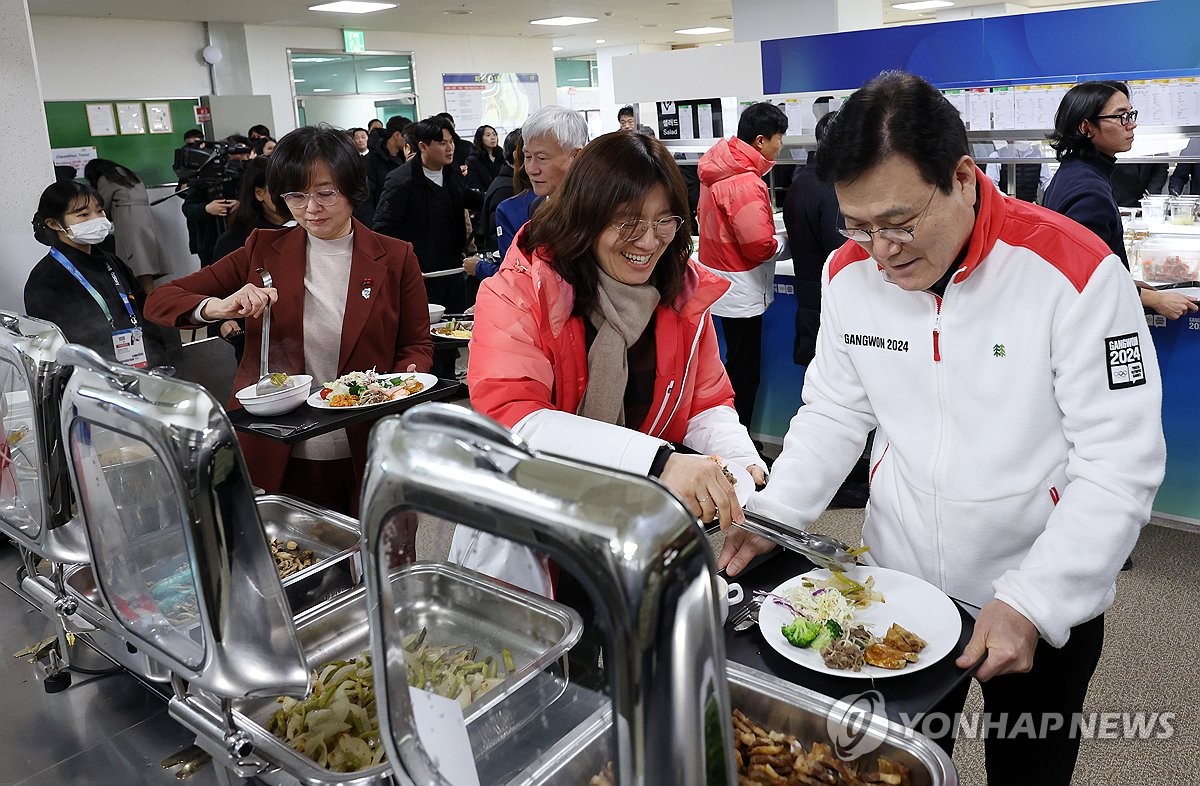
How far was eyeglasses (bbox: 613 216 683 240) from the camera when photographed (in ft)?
5.17

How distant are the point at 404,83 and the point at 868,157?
42.8 feet

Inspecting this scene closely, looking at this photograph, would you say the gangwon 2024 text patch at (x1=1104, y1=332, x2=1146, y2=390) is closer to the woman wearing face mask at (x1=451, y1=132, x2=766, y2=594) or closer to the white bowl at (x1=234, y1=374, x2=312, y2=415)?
the woman wearing face mask at (x1=451, y1=132, x2=766, y2=594)

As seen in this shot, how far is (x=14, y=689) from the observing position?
135 cm

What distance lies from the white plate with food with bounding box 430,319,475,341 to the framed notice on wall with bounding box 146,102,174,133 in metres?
7.97

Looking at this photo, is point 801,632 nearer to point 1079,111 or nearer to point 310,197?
point 310,197

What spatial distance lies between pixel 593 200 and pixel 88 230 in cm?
209

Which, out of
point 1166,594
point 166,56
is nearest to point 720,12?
point 166,56

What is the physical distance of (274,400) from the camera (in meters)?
2.27

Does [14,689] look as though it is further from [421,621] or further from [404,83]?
[404,83]

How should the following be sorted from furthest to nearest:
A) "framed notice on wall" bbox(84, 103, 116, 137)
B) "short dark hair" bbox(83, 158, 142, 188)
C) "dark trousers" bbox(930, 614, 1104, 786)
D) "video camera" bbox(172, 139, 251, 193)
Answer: "framed notice on wall" bbox(84, 103, 116, 137) < "short dark hair" bbox(83, 158, 142, 188) < "video camera" bbox(172, 139, 251, 193) < "dark trousers" bbox(930, 614, 1104, 786)

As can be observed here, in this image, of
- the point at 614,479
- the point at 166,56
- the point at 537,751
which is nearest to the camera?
the point at 614,479

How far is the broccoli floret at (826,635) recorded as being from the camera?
1198 mm

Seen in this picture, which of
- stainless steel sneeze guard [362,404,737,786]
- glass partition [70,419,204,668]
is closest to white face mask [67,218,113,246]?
glass partition [70,419,204,668]

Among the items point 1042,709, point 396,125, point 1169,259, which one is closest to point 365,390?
point 1042,709
